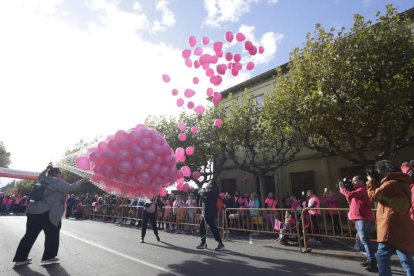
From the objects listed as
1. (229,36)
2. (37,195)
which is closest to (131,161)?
(37,195)

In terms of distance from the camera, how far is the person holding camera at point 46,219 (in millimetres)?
5664

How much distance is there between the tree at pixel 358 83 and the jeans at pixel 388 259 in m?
7.49

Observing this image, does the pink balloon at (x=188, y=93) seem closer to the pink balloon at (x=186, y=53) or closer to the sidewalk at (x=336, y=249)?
the pink balloon at (x=186, y=53)

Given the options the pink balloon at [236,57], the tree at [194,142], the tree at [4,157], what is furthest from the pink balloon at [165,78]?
the tree at [4,157]

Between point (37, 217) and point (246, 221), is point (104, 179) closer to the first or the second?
point (37, 217)

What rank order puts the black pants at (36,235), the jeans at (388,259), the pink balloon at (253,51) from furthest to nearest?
1. the pink balloon at (253,51)
2. the black pants at (36,235)
3. the jeans at (388,259)

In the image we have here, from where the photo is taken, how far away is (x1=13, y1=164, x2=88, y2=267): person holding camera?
18.6 feet

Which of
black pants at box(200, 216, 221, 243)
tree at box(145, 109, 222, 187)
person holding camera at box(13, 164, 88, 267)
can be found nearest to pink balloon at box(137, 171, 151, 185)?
person holding camera at box(13, 164, 88, 267)

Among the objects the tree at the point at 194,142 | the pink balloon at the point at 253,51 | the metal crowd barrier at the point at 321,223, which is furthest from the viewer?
the tree at the point at 194,142

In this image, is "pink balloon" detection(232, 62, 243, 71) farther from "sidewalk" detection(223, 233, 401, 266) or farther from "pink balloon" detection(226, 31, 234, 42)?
"sidewalk" detection(223, 233, 401, 266)

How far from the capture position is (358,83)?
33.9 ft

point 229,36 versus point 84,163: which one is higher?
point 229,36

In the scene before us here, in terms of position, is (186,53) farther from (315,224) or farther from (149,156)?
(315,224)

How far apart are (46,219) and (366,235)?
6.12 meters
